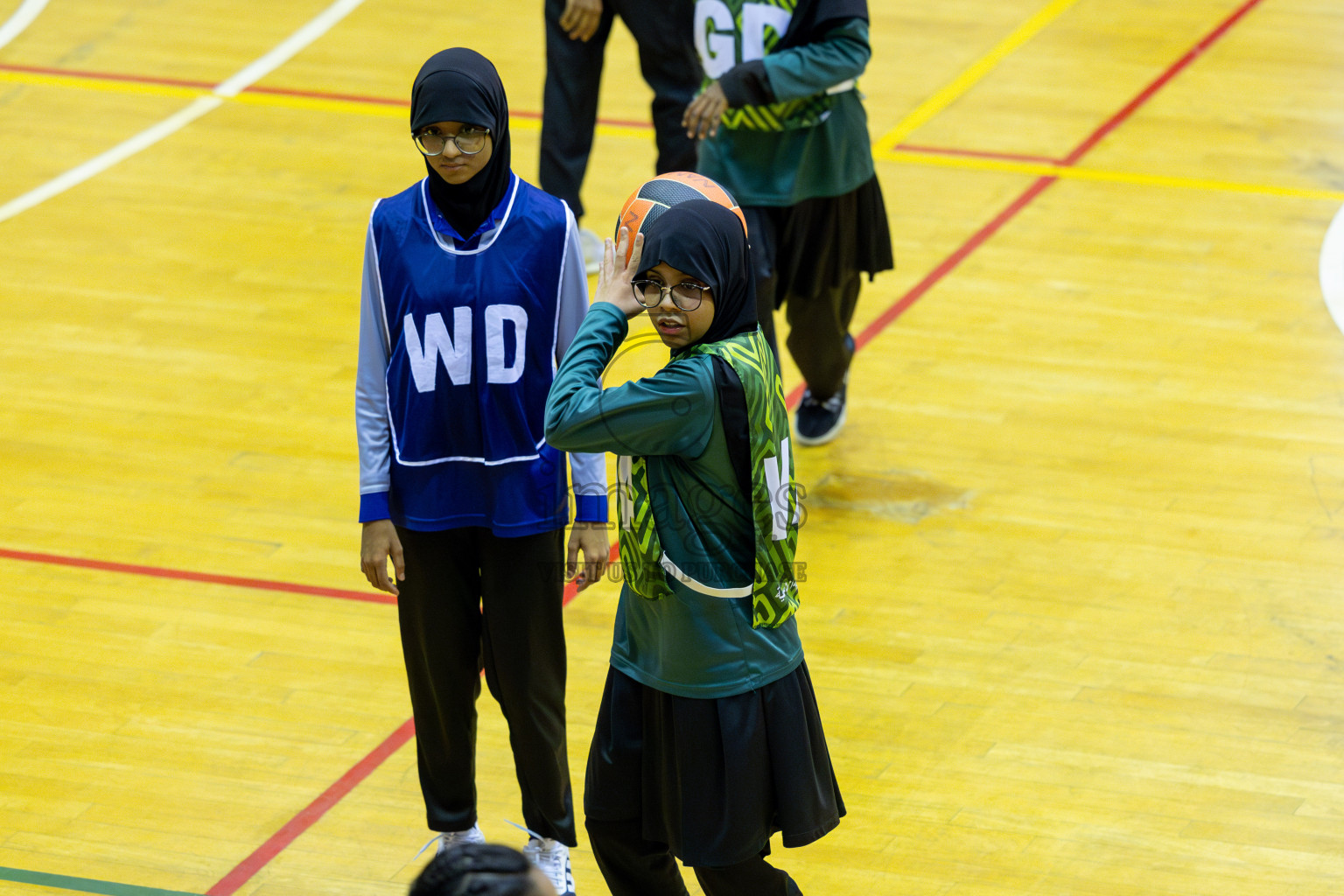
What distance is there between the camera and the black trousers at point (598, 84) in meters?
6.83

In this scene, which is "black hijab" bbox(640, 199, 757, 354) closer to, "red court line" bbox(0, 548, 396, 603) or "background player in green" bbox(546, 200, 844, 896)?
"background player in green" bbox(546, 200, 844, 896)

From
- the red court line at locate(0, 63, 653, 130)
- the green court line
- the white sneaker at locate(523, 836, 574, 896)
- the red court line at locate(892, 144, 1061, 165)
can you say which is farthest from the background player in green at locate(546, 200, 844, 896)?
the red court line at locate(0, 63, 653, 130)

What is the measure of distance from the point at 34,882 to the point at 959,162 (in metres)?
5.42

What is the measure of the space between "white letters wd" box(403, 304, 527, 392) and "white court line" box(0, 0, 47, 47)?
7.38m

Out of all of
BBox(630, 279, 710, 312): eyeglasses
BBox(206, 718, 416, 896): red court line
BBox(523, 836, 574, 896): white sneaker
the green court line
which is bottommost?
BBox(206, 718, 416, 896): red court line

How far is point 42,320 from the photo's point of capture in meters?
6.63

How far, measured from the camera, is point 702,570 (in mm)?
2934

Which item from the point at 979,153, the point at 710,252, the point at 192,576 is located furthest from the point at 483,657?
the point at 979,153

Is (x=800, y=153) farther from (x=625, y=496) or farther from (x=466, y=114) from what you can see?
(x=625, y=496)

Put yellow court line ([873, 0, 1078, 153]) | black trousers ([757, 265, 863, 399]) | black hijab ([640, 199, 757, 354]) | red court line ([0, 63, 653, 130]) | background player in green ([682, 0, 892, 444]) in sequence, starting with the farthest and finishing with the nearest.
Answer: red court line ([0, 63, 653, 130]) → yellow court line ([873, 0, 1078, 153]) → black trousers ([757, 265, 863, 399]) → background player in green ([682, 0, 892, 444]) → black hijab ([640, 199, 757, 354])

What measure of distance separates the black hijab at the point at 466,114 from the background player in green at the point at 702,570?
0.47 meters

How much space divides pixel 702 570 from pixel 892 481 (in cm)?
267

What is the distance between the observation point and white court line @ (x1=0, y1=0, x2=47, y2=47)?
982 cm

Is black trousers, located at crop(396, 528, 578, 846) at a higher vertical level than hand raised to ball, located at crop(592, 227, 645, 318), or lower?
lower
